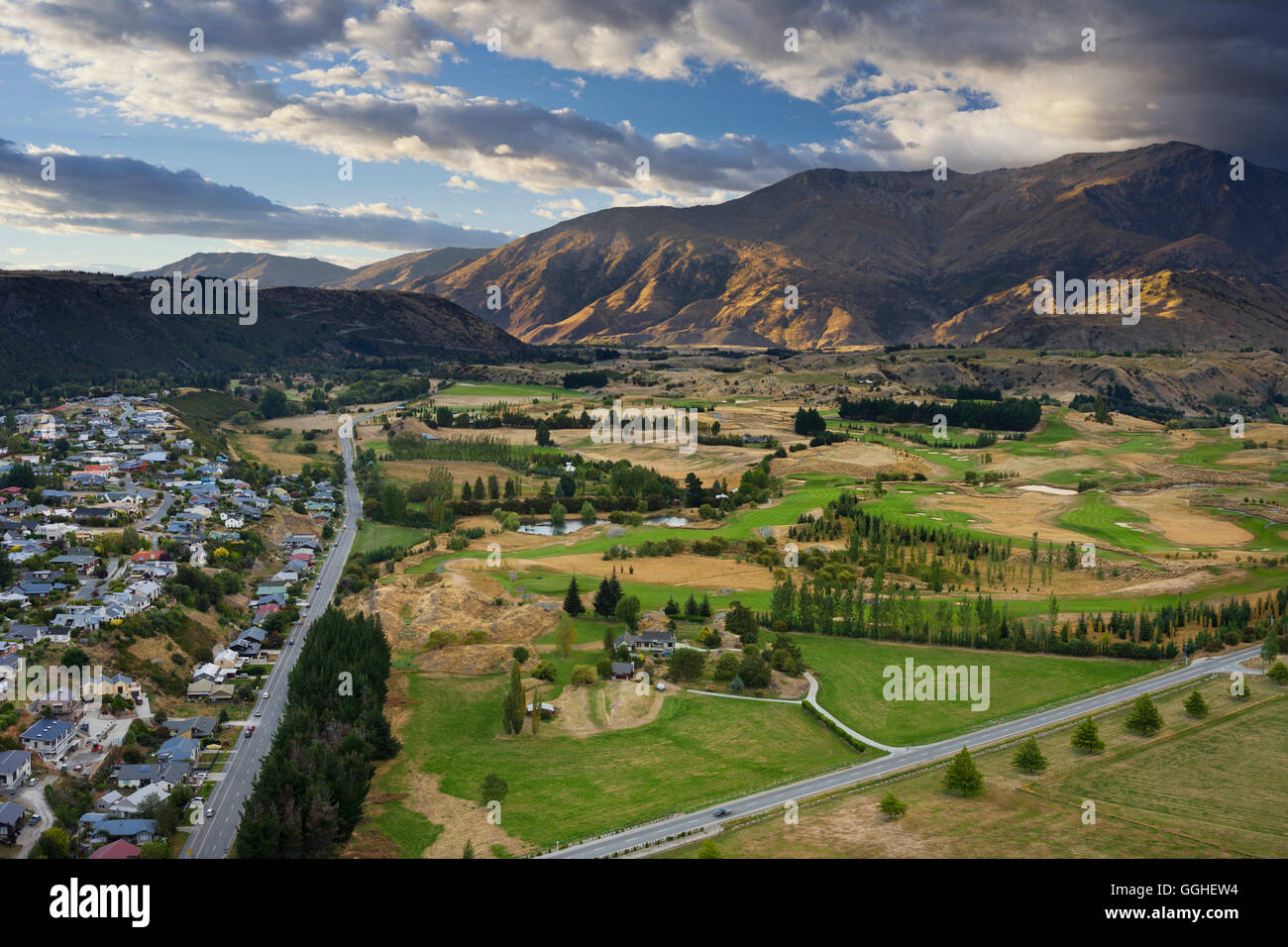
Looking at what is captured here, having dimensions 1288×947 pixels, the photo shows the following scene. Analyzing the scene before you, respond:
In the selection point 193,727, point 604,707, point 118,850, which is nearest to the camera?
point 118,850

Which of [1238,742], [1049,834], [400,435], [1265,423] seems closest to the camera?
[1049,834]

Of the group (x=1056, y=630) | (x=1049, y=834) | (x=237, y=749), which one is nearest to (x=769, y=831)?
(x=1049, y=834)

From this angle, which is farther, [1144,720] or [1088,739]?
[1144,720]

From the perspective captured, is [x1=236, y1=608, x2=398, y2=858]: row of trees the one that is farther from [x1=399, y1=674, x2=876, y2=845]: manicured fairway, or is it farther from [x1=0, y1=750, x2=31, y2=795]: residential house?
[x1=0, y1=750, x2=31, y2=795]: residential house

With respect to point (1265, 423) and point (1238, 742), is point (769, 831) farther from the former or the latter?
point (1265, 423)

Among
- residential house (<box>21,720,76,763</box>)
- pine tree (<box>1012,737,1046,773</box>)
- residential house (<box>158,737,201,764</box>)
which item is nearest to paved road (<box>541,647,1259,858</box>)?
pine tree (<box>1012,737,1046,773</box>)

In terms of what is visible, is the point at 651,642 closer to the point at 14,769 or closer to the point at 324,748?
the point at 324,748

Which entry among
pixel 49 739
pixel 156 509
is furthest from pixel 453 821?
pixel 156 509
